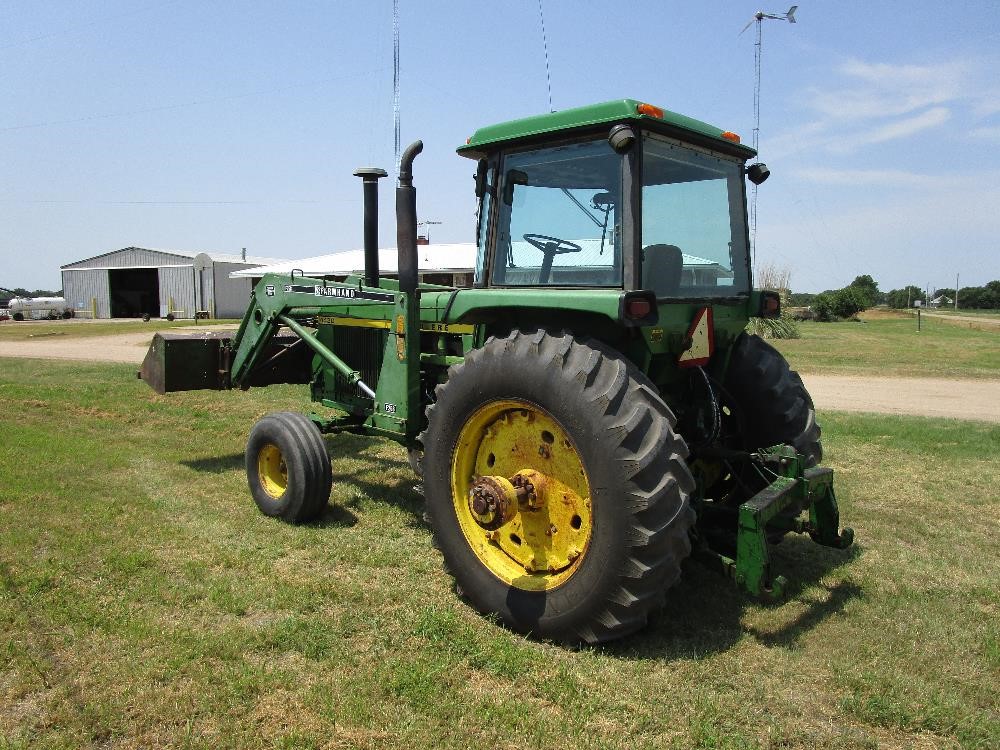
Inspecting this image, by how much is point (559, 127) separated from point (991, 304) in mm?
90869

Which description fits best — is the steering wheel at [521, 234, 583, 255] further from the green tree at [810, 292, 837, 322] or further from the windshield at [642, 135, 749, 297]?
the green tree at [810, 292, 837, 322]

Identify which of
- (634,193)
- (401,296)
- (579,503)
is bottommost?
(579,503)

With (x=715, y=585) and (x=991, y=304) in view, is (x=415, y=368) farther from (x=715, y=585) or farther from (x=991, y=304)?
(x=991, y=304)

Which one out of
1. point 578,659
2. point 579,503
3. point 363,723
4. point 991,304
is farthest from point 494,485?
point 991,304

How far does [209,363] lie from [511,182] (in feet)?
13.4

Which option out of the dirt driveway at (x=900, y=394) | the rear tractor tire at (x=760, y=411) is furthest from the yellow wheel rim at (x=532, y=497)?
the dirt driveway at (x=900, y=394)

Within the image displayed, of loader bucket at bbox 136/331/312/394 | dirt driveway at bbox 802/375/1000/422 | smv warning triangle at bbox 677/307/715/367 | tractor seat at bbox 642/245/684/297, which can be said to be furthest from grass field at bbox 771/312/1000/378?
tractor seat at bbox 642/245/684/297

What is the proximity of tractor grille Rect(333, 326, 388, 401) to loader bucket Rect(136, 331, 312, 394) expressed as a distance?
882 millimetres

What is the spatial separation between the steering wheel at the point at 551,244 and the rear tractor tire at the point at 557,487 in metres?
0.65

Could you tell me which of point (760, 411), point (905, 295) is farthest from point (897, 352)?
point (905, 295)

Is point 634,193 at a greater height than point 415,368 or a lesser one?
greater

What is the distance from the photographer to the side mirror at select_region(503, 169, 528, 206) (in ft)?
14.1

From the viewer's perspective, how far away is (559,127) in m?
3.97

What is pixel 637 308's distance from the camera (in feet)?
11.6
